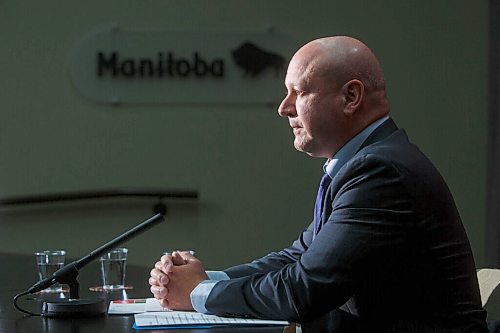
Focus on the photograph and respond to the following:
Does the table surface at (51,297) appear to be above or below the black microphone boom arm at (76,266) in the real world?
below

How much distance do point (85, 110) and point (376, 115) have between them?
2996 millimetres

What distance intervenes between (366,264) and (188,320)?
0.36m

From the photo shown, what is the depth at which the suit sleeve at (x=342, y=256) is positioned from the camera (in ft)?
6.45

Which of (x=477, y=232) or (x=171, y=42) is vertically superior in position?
(x=171, y=42)

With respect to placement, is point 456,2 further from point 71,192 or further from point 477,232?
point 71,192

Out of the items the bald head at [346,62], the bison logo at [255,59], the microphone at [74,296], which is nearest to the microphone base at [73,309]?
the microphone at [74,296]

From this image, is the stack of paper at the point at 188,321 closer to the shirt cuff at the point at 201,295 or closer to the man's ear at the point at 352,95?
the shirt cuff at the point at 201,295

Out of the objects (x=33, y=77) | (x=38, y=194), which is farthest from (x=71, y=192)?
(x=33, y=77)

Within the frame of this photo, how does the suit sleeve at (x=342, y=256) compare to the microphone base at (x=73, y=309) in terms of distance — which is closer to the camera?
the suit sleeve at (x=342, y=256)

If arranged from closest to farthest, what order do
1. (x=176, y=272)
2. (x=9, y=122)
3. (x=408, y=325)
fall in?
(x=408, y=325) → (x=176, y=272) → (x=9, y=122)

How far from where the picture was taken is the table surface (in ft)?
6.40

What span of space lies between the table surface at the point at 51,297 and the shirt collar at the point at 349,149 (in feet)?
1.55

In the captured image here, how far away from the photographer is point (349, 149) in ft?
7.41

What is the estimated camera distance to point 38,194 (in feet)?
16.5
